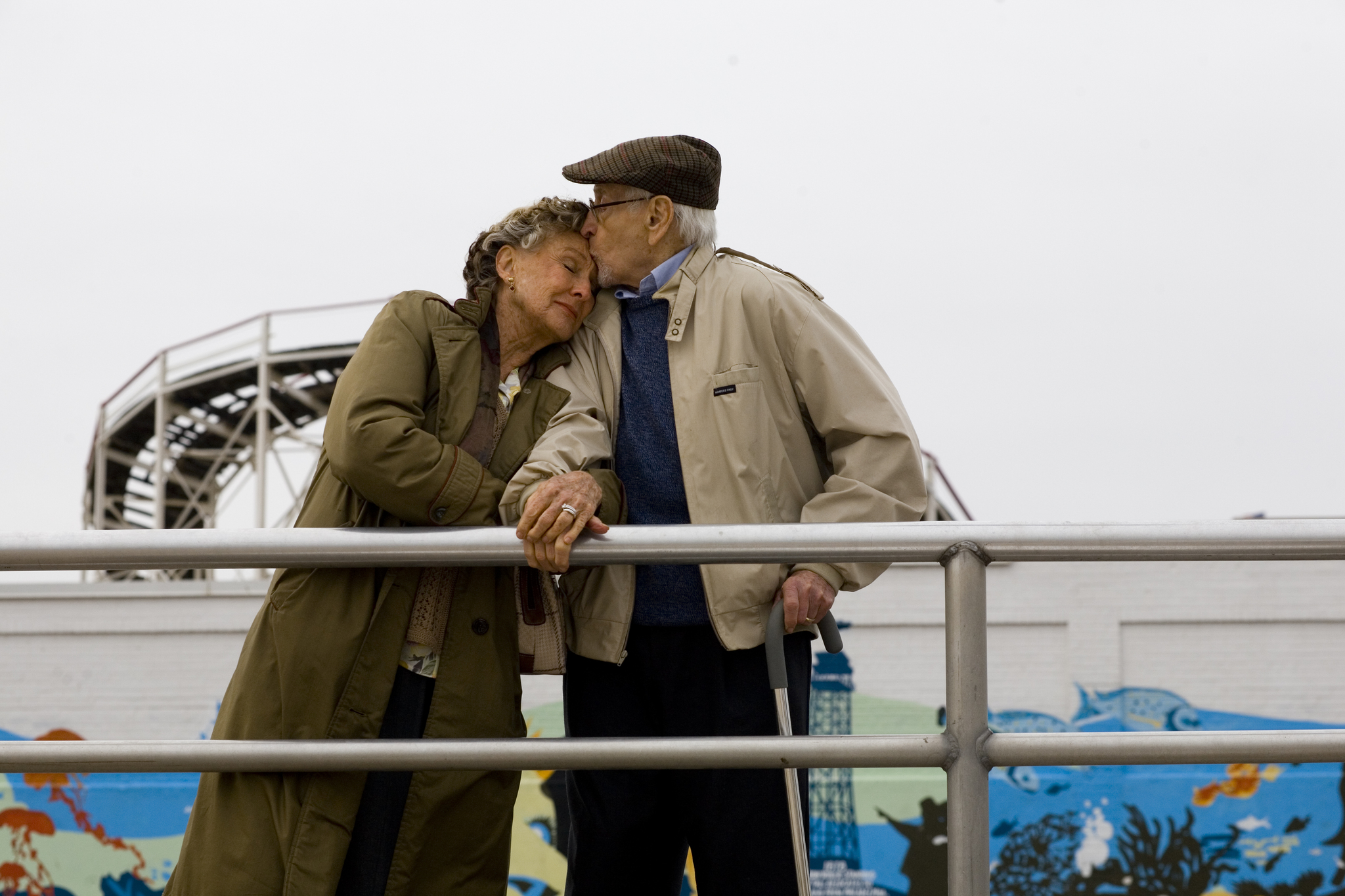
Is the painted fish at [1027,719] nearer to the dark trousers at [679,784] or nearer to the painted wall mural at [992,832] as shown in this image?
the painted wall mural at [992,832]

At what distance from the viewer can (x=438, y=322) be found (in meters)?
2.26

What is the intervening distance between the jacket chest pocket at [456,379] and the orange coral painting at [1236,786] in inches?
420

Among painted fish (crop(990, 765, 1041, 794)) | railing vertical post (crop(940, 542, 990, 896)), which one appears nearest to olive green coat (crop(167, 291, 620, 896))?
railing vertical post (crop(940, 542, 990, 896))

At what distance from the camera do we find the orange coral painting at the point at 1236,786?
A: 10.9 metres

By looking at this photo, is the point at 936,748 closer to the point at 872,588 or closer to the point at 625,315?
the point at 625,315

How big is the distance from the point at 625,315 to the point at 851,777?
30.4ft

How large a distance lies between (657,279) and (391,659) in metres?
0.92

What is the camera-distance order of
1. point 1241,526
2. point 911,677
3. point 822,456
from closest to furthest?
1. point 1241,526
2. point 822,456
3. point 911,677

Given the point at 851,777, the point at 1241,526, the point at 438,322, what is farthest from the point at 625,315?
the point at 851,777

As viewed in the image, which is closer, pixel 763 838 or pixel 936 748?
pixel 936 748

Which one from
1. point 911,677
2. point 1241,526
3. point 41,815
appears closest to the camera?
point 1241,526

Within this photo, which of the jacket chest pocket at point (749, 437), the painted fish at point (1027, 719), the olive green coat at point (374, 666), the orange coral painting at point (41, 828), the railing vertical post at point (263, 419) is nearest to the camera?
the olive green coat at point (374, 666)

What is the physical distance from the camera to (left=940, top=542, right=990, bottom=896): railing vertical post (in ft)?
5.44

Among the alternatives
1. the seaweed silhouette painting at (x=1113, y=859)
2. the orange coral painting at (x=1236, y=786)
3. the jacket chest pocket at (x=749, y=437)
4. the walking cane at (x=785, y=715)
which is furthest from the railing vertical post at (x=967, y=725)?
the orange coral painting at (x=1236, y=786)
